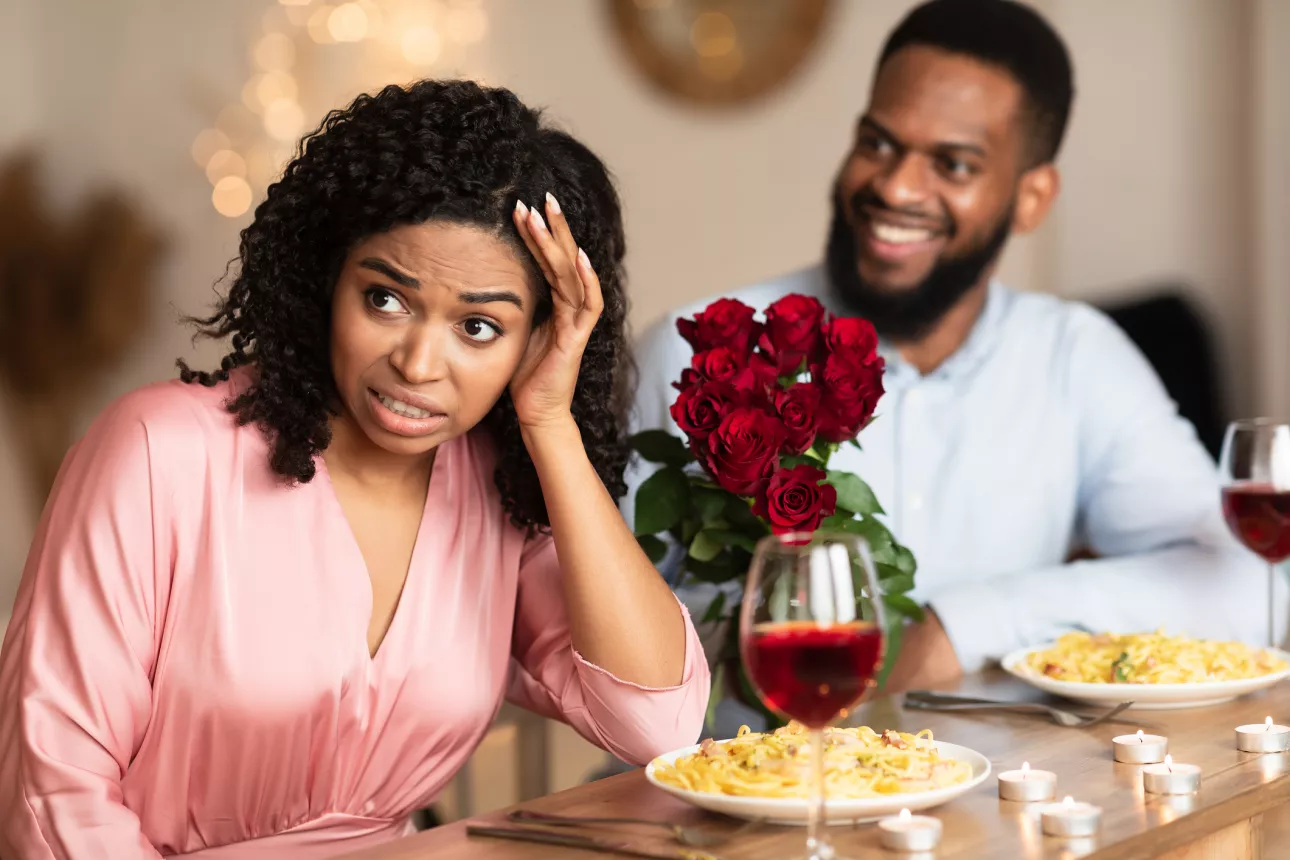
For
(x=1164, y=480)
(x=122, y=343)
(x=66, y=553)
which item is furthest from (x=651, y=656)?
(x=122, y=343)

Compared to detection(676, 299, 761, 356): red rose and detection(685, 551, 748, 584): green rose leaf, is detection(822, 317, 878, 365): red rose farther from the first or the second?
detection(685, 551, 748, 584): green rose leaf

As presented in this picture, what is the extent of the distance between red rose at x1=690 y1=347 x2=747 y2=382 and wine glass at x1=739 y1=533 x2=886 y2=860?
57cm

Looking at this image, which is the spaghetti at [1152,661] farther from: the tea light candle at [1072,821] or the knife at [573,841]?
the knife at [573,841]

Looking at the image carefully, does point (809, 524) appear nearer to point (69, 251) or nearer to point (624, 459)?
point (624, 459)

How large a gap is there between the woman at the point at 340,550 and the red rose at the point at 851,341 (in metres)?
0.26

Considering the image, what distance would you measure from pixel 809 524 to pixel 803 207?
2.85 metres

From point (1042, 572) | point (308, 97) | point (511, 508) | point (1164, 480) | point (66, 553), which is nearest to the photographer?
point (66, 553)

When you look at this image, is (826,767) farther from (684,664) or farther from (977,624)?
(977,624)

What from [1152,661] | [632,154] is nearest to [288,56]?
[632,154]

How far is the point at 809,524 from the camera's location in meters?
1.50

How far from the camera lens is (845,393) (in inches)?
59.4

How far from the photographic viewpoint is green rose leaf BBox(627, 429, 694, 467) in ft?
5.49

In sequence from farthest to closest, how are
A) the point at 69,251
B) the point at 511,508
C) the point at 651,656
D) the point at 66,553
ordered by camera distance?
the point at 69,251
the point at 511,508
the point at 651,656
the point at 66,553

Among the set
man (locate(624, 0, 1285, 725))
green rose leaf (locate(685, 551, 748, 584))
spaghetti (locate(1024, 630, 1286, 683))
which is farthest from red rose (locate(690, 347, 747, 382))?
man (locate(624, 0, 1285, 725))
